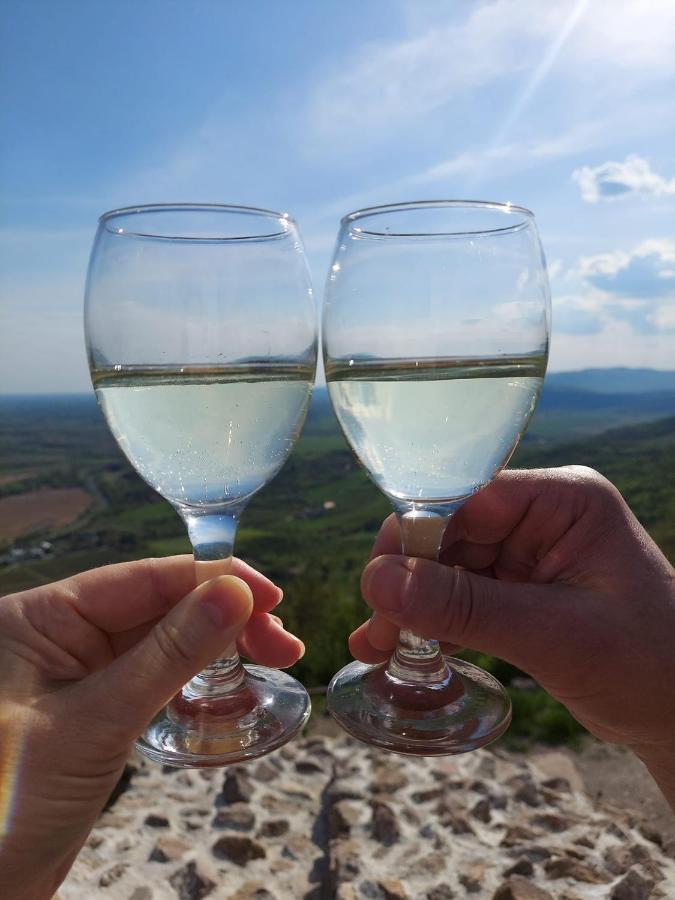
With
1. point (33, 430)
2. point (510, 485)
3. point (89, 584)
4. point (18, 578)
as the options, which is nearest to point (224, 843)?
point (89, 584)

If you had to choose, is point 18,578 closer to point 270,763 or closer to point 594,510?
point 270,763

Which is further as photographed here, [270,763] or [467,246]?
[270,763]

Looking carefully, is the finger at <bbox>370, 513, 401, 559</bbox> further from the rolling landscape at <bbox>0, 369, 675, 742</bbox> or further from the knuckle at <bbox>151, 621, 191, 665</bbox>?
the rolling landscape at <bbox>0, 369, 675, 742</bbox>

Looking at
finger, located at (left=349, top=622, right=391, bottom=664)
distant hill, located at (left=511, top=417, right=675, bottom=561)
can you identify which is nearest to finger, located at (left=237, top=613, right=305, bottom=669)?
finger, located at (left=349, top=622, right=391, bottom=664)

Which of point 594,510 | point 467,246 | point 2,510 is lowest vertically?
point 2,510

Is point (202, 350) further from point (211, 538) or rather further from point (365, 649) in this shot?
point (365, 649)

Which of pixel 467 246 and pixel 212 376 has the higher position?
pixel 467 246

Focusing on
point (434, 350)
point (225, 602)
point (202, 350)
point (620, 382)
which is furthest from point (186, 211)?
point (620, 382)
